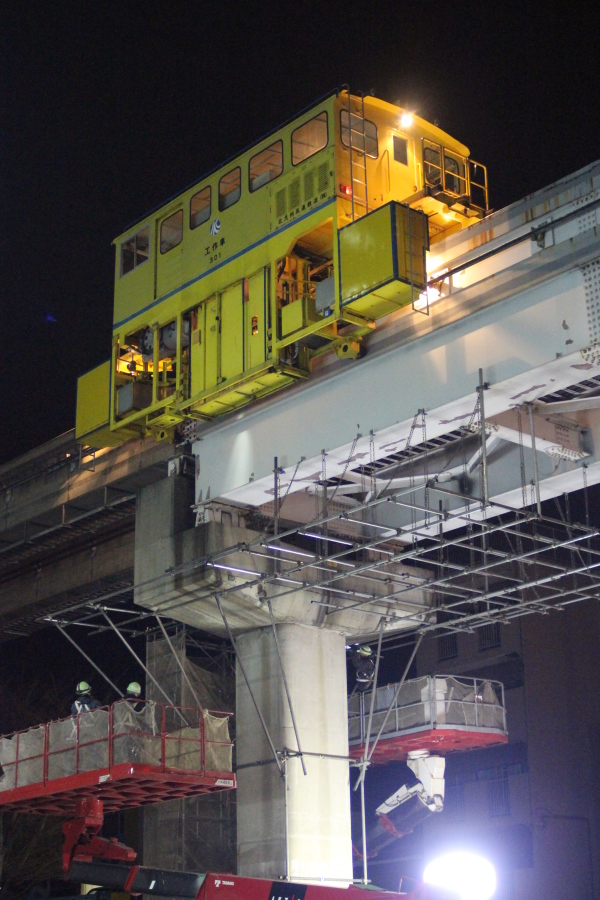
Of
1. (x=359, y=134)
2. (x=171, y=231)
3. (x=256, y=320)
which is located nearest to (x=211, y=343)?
(x=256, y=320)

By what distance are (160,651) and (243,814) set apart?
8704mm

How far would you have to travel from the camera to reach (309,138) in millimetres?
22797

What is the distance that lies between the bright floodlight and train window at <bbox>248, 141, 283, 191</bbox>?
1449 cm

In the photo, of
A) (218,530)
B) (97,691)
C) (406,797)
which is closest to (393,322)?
(218,530)

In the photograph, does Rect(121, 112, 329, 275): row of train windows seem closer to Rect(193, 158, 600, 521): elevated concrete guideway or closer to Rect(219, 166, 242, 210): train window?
Rect(219, 166, 242, 210): train window

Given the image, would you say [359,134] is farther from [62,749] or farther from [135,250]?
[62,749]

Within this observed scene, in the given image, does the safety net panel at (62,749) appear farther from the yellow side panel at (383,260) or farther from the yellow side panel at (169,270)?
the yellow side panel at (383,260)

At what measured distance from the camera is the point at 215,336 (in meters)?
24.1

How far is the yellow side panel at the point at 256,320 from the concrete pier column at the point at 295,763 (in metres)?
7.36

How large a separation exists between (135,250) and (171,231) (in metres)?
1.32

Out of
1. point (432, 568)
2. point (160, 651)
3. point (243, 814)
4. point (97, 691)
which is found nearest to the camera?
point (243, 814)

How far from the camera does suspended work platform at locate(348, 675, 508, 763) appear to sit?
32.0m

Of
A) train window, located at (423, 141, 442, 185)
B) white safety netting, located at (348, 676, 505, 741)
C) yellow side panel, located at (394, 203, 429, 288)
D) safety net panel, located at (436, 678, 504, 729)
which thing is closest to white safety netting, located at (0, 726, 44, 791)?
white safety netting, located at (348, 676, 505, 741)

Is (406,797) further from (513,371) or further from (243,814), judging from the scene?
(513,371)
